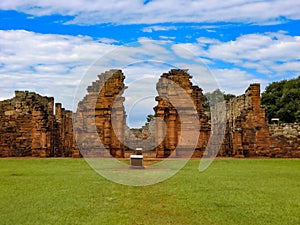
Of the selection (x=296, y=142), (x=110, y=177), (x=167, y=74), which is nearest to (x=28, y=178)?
(x=110, y=177)

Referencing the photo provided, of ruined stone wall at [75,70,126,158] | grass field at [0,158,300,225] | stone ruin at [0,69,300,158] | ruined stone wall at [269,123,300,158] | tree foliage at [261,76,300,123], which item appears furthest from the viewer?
tree foliage at [261,76,300,123]

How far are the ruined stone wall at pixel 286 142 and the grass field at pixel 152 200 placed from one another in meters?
10.1

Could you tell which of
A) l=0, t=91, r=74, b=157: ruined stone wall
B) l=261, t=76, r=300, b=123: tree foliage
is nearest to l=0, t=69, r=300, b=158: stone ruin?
l=0, t=91, r=74, b=157: ruined stone wall

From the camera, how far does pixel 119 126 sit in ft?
78.4

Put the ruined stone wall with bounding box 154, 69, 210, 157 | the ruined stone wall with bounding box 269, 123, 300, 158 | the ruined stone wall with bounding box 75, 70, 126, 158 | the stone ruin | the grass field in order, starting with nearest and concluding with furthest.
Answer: the grass field < the ruined stone wall with bounding box 269, 123, 300, 158 < the stone ruin < the ruined stone wall with bounding box 154, 69, 210, 157 < the ruined stone wall with bounding box 75, 70, 126, 158

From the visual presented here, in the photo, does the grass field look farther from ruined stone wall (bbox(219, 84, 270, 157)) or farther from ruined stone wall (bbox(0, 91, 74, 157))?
ruined stone wall (bbox(0, 91, 74, 157))

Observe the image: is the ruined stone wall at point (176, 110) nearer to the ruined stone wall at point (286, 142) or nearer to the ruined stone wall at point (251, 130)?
the ruined stone wall at point (251, 130)

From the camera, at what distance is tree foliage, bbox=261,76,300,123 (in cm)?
4444

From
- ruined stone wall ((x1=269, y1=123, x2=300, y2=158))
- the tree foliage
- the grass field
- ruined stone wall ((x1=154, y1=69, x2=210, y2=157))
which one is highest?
the tree foliage

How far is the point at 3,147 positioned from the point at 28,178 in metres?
12.4

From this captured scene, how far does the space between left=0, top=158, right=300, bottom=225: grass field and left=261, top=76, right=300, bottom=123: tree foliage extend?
31577mm

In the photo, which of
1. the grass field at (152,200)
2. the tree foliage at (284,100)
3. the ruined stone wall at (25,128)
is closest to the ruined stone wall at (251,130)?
the grass field at (152,200)

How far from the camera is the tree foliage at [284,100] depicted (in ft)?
146

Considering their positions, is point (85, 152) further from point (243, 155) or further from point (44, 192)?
point (44, 192)
